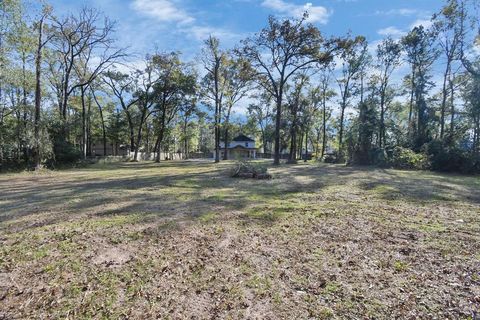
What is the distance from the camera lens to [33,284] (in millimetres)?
2516

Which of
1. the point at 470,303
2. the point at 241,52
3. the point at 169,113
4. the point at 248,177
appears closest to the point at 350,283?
the point at 470,303

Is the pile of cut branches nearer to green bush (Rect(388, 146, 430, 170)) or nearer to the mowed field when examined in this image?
the mowed field

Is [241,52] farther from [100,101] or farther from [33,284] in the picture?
[100,101]

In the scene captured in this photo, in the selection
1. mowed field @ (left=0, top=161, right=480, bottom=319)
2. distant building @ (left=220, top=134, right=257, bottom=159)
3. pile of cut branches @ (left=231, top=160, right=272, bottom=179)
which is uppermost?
distant building @ (left=220, top=134, right=257, bottom=159)

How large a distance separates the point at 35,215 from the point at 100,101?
122 ft

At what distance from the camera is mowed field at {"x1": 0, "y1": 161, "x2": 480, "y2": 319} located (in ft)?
7.25

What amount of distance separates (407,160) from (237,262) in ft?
60.0

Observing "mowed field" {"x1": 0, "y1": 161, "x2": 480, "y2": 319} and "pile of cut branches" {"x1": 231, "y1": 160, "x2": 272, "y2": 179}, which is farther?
"pile of cut branches" {"x1": 231, "y1": 160, "x2": 272, "y2": 179}

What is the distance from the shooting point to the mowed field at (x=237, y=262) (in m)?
2.21

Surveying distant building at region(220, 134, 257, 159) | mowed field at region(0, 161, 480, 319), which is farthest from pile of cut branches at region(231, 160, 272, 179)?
distant building at region(220, 134, 257, 159)

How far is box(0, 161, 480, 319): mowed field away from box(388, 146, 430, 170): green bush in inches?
519

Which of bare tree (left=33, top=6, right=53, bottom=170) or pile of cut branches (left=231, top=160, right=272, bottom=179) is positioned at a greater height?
bare tree (left=33, top=6, right=53, bottom=170)

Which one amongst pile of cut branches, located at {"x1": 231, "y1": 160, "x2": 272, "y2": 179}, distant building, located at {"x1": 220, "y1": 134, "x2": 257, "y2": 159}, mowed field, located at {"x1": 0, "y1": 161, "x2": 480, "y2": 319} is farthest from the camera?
distant building, located at {"x1": 220, "y1": 134, "x2": 257, "y2": 159}

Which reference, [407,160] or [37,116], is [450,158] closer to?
[407,160]
